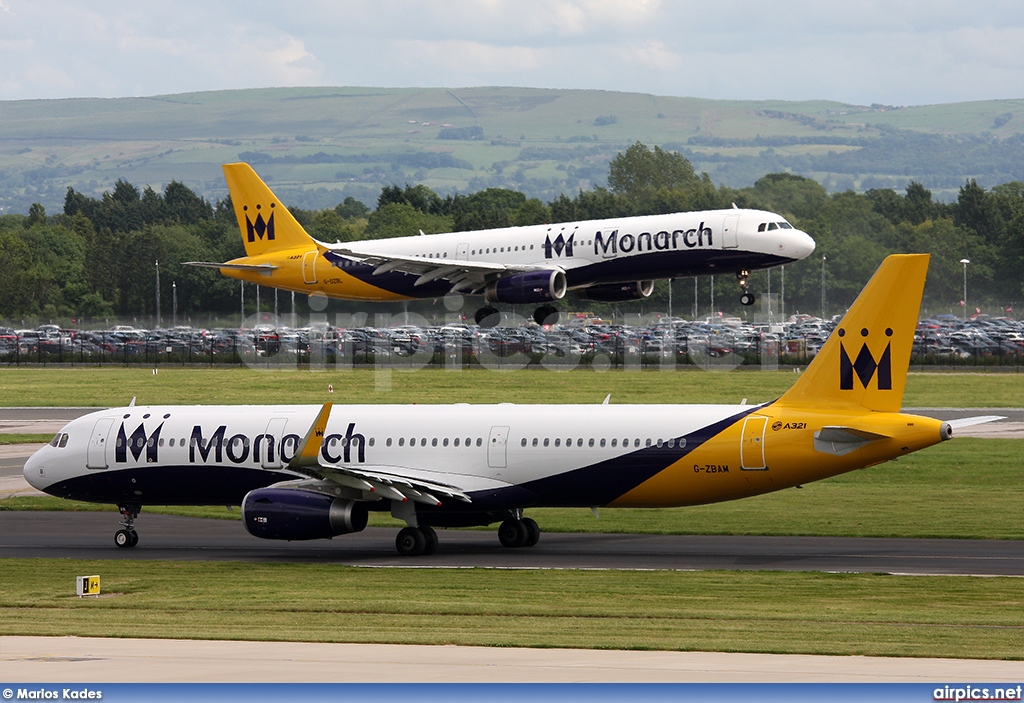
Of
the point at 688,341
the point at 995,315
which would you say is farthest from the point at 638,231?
the point at 995,315

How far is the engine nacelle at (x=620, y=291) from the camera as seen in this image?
47469 mm

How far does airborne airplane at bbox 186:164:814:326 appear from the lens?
45625mm

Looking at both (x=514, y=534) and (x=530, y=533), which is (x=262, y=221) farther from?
(x=530, y=533)

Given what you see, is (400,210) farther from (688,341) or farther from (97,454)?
(97,454)

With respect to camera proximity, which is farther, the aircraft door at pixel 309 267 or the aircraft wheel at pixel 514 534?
the aircraft door at pixel 309 267

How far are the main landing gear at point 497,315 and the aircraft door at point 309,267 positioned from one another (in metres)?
5.25

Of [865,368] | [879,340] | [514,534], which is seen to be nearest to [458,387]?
[514,534]

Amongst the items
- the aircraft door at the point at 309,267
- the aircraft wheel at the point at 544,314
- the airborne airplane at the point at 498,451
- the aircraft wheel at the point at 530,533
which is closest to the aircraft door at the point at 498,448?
the airborne airplane at the point at 498,451

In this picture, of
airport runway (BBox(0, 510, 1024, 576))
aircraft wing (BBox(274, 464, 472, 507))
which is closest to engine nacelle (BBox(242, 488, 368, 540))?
aircraft wing (BBox(274, 464, 472, 507))

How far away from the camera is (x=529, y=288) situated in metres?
45.7

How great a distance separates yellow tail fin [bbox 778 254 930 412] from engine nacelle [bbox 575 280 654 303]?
33.1ft

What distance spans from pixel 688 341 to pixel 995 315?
2960 cm

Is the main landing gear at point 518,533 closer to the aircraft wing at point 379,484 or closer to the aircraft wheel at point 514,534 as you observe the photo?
the aircraft wheel at point 514,534

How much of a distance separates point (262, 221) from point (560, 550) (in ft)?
54.0
